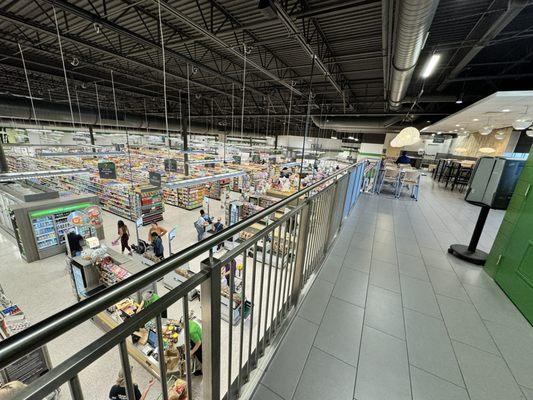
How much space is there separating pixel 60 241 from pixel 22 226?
114cm

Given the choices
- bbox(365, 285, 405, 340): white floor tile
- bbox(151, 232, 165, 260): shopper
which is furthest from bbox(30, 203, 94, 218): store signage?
bbox(365, 285, 405, 340): white floor tile

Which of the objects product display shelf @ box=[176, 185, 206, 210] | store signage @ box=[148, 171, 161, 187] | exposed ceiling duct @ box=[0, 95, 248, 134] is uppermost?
exposed ceiling duct @ box=[0, 95, 248, 134]

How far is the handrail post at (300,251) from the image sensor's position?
7.04ft

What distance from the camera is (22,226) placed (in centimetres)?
666

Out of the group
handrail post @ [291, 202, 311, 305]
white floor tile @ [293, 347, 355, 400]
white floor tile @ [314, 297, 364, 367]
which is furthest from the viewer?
handrail post @ [291, 202, 311, 305]

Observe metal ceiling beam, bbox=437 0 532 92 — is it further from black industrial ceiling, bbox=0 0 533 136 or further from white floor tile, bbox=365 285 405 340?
white floor tile, bbox=365 285 405 340

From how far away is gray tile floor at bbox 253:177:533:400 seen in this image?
1.74 meters

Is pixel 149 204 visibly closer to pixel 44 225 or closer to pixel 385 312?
pixel 44 225

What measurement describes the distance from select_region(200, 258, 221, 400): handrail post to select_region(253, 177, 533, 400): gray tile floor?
660 millimetres

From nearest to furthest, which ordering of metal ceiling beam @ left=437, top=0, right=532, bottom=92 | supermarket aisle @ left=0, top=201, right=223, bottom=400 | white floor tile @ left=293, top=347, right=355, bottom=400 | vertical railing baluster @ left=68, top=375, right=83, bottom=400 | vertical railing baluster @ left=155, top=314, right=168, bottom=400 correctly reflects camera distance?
vertical railing baluster @ left=68, top=375, right=83, bottom=400 → vertical railing baluster @ left=155, top=314, right=168, bottom=400 → white floor tile @ left=293, top=347, right=355, bottom=400 → metal ceiling beam @ left=437, top=0, right=532, bottom=92 → supermarket aisle @ left=0, top=201, right=223, bottom=400

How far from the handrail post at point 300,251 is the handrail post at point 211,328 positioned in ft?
3.95

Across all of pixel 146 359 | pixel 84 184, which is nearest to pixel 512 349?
pixel 146 359

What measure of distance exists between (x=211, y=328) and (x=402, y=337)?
2.05m

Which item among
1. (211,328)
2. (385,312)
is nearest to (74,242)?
(211,328)
